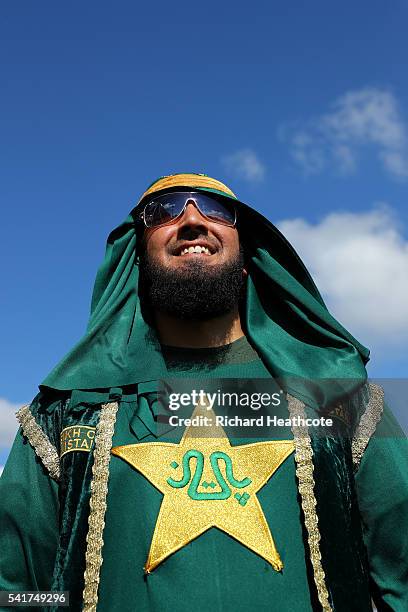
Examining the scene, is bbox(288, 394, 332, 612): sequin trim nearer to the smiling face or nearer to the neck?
the neck

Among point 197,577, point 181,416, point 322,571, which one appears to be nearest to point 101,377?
point 181,416

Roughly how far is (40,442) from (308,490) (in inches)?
44.8

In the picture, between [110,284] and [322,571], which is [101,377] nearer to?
[110,284]

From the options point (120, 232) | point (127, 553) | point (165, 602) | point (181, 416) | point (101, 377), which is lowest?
point (165, 602)

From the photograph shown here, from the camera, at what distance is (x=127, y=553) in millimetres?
2510

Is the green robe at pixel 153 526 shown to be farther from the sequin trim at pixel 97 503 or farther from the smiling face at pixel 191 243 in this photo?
the smiling face at pixel 191 243

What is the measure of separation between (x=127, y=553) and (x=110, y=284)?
4.23 ft

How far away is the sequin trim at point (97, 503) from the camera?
2478mm

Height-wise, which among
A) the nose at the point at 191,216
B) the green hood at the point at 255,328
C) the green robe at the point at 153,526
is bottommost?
the green robe at the point at 153,526

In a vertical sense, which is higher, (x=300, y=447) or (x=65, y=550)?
(x=300, y=447)

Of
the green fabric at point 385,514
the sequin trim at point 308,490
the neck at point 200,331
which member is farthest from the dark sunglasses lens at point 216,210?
the green fabric at point 385,514

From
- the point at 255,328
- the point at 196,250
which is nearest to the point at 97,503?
the point at 255,328

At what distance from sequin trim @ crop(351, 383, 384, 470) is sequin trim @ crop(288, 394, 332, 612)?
0.25 meters

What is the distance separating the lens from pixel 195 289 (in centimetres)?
311
